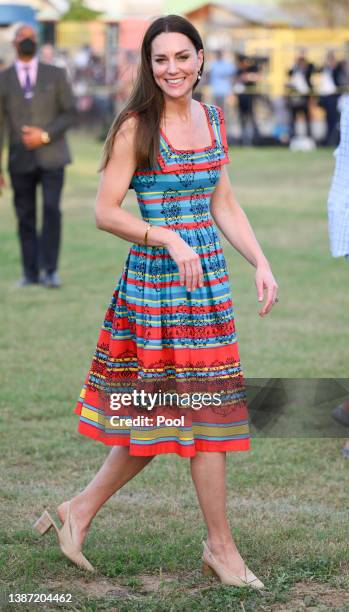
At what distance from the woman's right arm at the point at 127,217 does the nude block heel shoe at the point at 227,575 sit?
39.2 inches

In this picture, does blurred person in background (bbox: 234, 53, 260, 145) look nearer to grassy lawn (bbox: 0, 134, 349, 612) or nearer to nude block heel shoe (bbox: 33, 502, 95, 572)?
grassy lawn (bbox: 0, 134, 349, 612)

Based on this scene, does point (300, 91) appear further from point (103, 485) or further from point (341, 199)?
point (103, 485)

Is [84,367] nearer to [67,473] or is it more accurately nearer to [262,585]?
[67,473]

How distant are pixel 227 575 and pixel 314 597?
1.03 feet

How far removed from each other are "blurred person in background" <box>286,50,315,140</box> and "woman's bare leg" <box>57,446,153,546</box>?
23.2m

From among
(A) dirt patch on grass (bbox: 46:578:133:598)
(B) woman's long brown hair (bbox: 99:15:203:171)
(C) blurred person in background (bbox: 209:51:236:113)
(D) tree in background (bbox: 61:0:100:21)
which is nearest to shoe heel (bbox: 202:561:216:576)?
(A) dirt patch on grass (bbox: 46:578:133:598)

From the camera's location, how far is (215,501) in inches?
160

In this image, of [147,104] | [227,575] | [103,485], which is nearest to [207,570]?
[227,575]

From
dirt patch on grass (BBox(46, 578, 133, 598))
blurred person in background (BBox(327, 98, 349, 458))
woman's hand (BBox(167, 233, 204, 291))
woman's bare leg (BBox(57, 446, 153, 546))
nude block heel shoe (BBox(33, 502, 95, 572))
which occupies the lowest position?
dirt patch on grass (BBox(46, 578, 133, 598))

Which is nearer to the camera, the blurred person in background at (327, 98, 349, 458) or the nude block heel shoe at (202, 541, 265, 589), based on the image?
the nude block heel shoe at (202, 541, 265, 589)

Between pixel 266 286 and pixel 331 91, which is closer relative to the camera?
pixel 266 286

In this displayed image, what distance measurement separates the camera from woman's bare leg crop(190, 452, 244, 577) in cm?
404

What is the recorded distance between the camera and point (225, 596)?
402cm
